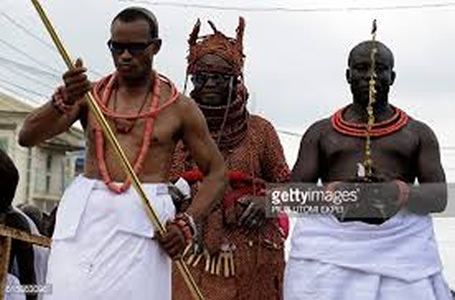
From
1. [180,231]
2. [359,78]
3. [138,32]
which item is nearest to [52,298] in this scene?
[180,231]

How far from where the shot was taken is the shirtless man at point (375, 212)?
5.46 meters

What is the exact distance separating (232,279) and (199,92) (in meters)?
0.98

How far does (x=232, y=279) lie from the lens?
6.16 metres

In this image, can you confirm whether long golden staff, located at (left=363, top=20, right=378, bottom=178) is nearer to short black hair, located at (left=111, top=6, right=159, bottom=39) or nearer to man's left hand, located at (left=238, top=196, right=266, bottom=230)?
man's left hand, located at (left=238, top=196, right=266, bottom=230)

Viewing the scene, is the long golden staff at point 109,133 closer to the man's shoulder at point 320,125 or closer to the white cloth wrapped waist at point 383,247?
the white cloth wrapped waist at point 383,247

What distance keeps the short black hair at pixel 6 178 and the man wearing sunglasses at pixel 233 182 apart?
33.1 inches

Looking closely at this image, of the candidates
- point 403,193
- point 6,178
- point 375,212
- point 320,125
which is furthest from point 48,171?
point 403,193

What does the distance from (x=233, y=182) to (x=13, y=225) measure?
120 centimetres

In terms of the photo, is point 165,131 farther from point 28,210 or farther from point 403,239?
point 28,210

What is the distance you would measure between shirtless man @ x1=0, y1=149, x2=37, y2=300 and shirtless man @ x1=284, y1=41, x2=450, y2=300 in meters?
1.47

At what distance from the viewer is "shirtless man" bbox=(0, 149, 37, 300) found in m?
6.21

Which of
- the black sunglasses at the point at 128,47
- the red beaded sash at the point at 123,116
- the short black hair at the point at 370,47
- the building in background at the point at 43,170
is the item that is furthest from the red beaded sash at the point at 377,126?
the building in background at the point at 43,170

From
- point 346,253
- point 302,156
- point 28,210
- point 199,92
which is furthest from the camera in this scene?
point 28,210

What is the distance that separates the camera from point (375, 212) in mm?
5559
